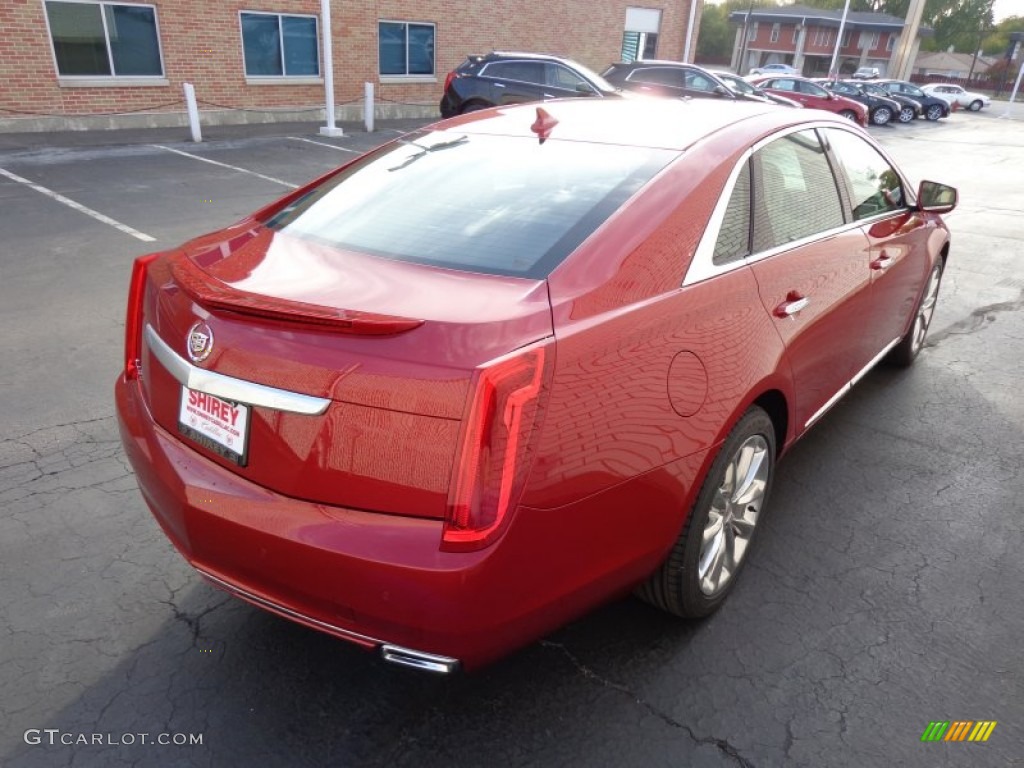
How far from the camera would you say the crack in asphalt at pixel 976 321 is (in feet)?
18.8

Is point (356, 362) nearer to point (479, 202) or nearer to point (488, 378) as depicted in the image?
point (488, 378)

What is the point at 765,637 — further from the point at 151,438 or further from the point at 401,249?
the point at 151,438

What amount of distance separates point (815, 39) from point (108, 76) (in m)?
72.5

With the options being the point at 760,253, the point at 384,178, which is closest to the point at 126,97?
the point at 384,178

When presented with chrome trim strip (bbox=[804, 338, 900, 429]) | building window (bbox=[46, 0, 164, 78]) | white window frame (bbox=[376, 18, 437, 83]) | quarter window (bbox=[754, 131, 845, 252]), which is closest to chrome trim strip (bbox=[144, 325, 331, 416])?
quarter window (bbox=[754, 131, 845, 252])

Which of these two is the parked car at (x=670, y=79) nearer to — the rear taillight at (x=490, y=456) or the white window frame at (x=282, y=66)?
the white window frame at (x=282, y=66)

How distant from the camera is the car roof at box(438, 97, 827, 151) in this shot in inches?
109

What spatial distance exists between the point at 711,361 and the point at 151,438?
5.51ft

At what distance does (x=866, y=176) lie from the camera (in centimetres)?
378

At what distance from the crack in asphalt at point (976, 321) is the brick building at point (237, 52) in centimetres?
1436

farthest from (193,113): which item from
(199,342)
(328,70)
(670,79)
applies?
(199,342)

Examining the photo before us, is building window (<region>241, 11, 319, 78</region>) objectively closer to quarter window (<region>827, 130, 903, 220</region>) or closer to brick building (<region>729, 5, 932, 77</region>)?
quarter window (<region>827, 130, 903, 220</region>)

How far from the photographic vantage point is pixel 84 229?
7.38 metres

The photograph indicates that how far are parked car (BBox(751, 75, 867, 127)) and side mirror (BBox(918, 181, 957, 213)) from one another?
21996 mm
